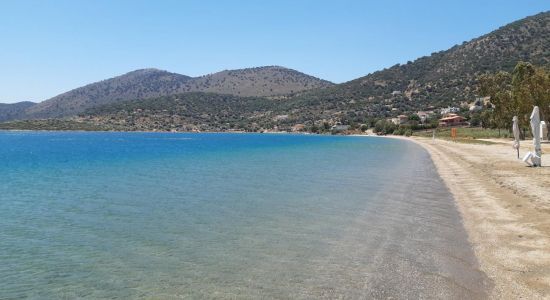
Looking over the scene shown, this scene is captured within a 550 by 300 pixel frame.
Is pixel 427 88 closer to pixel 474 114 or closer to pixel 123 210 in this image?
pixel 474 114

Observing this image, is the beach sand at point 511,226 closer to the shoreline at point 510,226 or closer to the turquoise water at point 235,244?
the shoreline at point 510,226

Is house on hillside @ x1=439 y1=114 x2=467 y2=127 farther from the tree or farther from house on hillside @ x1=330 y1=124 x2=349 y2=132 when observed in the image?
Answer: the tree

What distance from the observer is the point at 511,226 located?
12406 mm

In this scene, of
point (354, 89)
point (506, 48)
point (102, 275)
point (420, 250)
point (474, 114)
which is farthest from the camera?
point (354, 89)

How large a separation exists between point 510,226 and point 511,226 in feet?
0.08

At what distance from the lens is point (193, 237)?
39.8 feet

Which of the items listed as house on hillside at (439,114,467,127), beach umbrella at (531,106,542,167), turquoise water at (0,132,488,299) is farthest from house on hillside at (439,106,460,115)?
turquoise water at (0,132,488,299)

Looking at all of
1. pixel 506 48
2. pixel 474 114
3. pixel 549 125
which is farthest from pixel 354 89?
pixel 549 125

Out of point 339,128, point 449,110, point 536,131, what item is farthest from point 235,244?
point 339,128

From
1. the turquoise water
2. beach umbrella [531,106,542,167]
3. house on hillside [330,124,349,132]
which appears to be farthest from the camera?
house on hillside [330,124,349,132]

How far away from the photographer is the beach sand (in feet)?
26.7

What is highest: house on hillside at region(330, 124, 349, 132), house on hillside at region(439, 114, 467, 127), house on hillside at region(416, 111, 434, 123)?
house on hillside at region(416, 111, 434, 123)

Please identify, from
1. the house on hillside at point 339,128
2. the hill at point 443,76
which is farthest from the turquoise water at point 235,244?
the house on hillside at point 339,128

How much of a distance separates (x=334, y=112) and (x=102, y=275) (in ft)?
584
